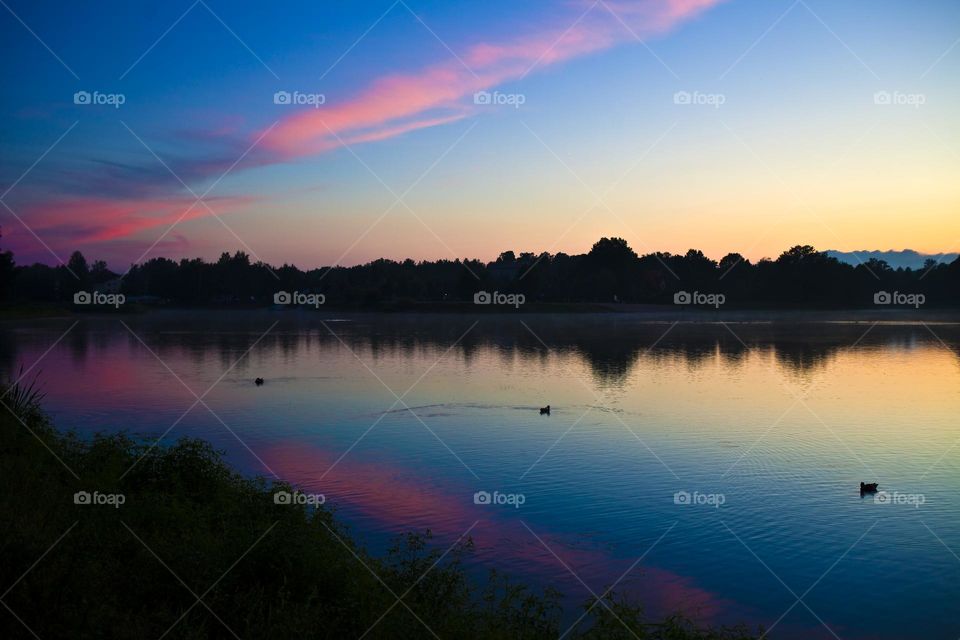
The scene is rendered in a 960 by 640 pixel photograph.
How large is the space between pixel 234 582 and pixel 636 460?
13.1m

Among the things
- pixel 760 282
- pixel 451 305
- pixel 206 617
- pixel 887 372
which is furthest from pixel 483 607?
pixel 760 282

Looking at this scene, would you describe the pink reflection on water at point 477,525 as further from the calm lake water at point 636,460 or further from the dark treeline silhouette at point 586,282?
the dark treeline silhouette at point 586,282

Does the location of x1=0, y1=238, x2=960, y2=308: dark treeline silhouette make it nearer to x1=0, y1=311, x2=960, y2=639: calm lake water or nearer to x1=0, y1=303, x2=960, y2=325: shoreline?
x1=0, y1=303, x2=960, y2=325: shoreline

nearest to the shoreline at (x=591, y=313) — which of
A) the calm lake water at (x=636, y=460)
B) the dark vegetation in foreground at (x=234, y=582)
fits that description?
the calm lake water at (x=636, y=460)

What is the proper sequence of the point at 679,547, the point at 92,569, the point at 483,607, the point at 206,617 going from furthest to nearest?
the point at 679,547 < the point at 483,607 < the point at 92,569 < the point at 206,617

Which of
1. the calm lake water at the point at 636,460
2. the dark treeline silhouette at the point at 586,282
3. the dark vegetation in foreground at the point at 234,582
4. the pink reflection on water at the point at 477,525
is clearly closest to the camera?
the dark vegetation in foreground at the point at 234,582

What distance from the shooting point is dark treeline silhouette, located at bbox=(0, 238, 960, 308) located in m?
152

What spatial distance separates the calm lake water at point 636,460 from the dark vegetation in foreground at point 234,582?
68.8 inches

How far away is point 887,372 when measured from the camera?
144 feet

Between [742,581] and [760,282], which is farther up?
[760,282]

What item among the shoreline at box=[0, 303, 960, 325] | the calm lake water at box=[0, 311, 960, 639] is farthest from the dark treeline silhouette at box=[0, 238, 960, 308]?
the calm lake water at box=[0, 311, 960, 639]

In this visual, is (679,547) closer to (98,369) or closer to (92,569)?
(92,569)

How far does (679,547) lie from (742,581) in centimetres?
169

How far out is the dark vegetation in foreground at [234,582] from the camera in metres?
9.92
